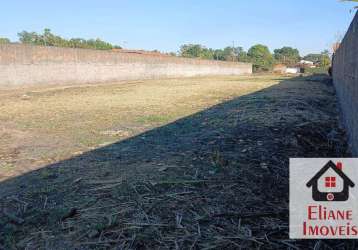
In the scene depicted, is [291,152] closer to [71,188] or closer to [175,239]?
[175,239]

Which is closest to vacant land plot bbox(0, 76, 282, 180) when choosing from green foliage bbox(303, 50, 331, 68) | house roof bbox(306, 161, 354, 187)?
house roof bbox(306, 161, 354, 187)

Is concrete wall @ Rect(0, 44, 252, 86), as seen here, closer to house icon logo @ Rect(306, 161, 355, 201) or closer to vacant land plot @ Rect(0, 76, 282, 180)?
vacant land plot @ Rect(0, 76, 282, 180)

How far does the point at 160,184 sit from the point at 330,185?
163cm

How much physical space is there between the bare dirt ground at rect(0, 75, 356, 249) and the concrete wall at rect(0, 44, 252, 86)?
1314cm

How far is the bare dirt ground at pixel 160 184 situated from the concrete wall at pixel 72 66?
1314cm

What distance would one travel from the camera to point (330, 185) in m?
2.87

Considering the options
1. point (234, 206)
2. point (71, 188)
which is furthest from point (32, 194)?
point (234, 206)

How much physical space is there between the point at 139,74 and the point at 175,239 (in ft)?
95.0

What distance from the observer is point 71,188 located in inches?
131

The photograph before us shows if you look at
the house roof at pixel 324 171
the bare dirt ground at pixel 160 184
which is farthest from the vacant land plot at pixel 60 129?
the house roof at pixel 324 171

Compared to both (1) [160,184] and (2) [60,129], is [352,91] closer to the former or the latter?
(1) [160,184]

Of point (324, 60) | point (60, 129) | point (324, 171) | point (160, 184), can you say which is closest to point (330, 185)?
point (324, 171)

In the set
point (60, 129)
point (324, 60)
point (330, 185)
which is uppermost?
point (324, 60)

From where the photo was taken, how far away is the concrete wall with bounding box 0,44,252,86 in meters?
17.8
